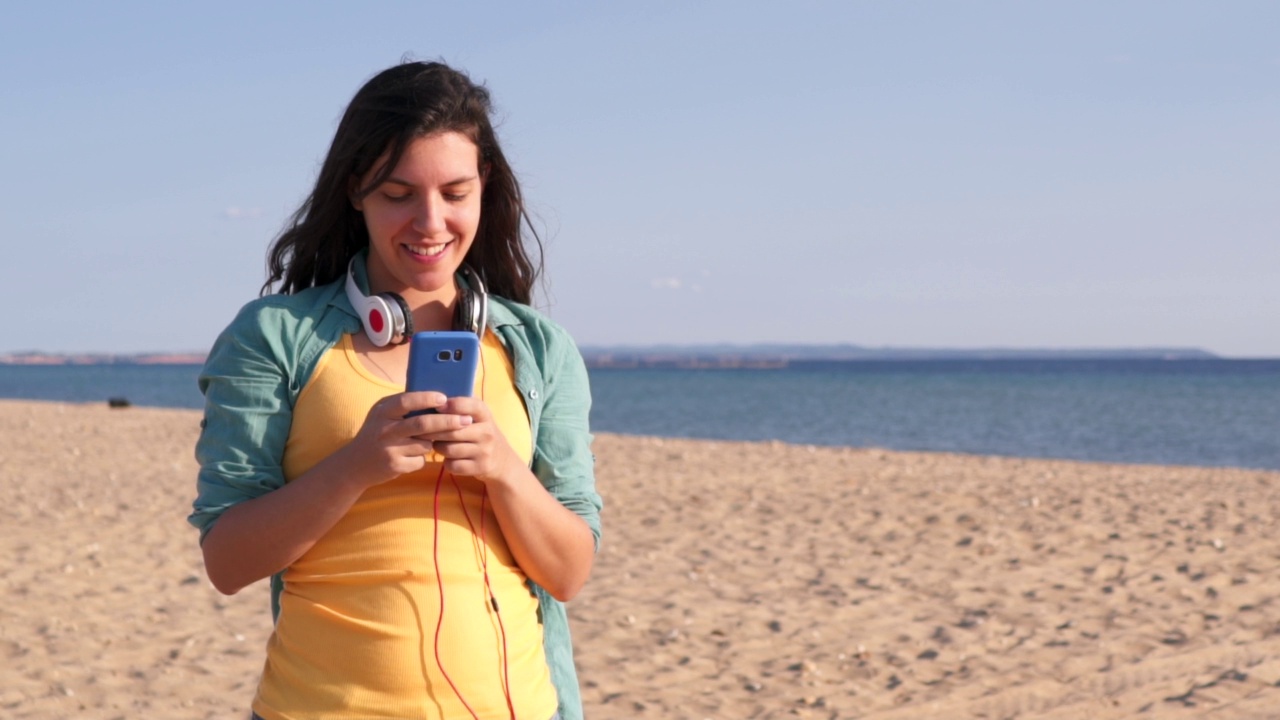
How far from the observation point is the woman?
5.94ft

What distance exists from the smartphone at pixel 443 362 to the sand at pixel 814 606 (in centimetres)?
379

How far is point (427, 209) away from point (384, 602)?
0.64 m

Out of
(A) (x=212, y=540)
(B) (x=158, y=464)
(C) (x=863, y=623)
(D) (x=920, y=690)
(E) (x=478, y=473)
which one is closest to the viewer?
(E) (x=478, y=473)

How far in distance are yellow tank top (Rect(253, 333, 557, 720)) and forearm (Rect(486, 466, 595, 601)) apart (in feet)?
0.22

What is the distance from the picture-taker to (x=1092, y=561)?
8539 mm

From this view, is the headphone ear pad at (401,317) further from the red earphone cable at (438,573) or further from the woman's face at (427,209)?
the red earphone cable at (438,573)

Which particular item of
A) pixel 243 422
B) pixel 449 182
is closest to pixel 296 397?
pixel 243 422

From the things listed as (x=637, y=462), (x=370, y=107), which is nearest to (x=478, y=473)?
(x=370, y=107)

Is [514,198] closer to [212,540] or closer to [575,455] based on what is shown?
[575,455]

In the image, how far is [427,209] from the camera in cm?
194

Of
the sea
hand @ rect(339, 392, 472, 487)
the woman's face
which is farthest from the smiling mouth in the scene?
the sea

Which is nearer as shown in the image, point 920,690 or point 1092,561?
point 920,690

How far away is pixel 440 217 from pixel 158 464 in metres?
14.4

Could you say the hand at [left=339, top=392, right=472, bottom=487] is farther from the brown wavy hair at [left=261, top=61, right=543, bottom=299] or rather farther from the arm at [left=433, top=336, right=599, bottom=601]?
the brown wavy hair at [left=261, top=61, right=543, bottom=299]
